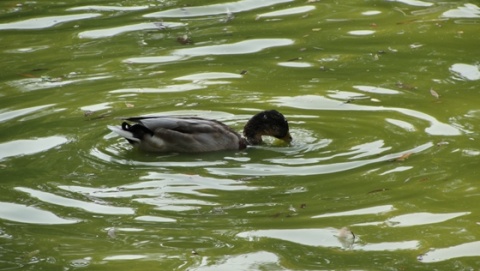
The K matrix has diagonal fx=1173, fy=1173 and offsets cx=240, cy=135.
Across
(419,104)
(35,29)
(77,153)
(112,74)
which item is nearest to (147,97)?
(112,74)

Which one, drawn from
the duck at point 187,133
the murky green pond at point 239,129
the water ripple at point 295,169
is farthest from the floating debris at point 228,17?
the water ripple at point 295,169

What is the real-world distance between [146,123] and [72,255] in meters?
2.80

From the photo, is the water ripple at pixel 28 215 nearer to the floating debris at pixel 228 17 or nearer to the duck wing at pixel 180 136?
the duck wing at pixel 180 136

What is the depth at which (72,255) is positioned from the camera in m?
7.77

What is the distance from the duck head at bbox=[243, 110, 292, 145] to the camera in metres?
10.4

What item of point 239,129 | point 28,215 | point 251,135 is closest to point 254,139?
point 251,135

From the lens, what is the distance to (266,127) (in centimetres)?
1045

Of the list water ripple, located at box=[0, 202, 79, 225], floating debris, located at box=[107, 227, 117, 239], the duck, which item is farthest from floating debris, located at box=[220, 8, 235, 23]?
floating debris, located at box=[107, 227, 117, 239]

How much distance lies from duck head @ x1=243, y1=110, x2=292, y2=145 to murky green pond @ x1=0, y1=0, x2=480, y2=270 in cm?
14

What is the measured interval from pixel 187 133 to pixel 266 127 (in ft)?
2.32

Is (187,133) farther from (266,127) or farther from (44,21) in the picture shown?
(44,21)

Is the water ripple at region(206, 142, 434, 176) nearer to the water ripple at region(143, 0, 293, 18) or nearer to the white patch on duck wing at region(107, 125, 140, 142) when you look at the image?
the white patch on duck wing at region(107, 125, 140, 142)

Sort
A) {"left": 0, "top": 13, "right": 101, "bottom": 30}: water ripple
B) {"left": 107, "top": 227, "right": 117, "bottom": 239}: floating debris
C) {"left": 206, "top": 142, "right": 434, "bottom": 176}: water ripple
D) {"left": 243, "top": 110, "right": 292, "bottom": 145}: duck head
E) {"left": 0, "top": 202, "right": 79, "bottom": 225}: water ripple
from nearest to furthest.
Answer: {"left": 107, "top": 227, "right": 117, "bottom": 239}: floating debris → {"left": 0, "top": 202, "right": 79, "bottom": 225}: water ripple → {"left": 206, "top": 142, "right": 434, "bottom": 176}: water ripple → {"left": 243, "top": 110, "right": 292, "bottom": 145}: duck head → {"left": 0, "top": 13, "right": 101, "bottom": 30}: water ripple

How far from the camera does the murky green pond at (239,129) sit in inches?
309
